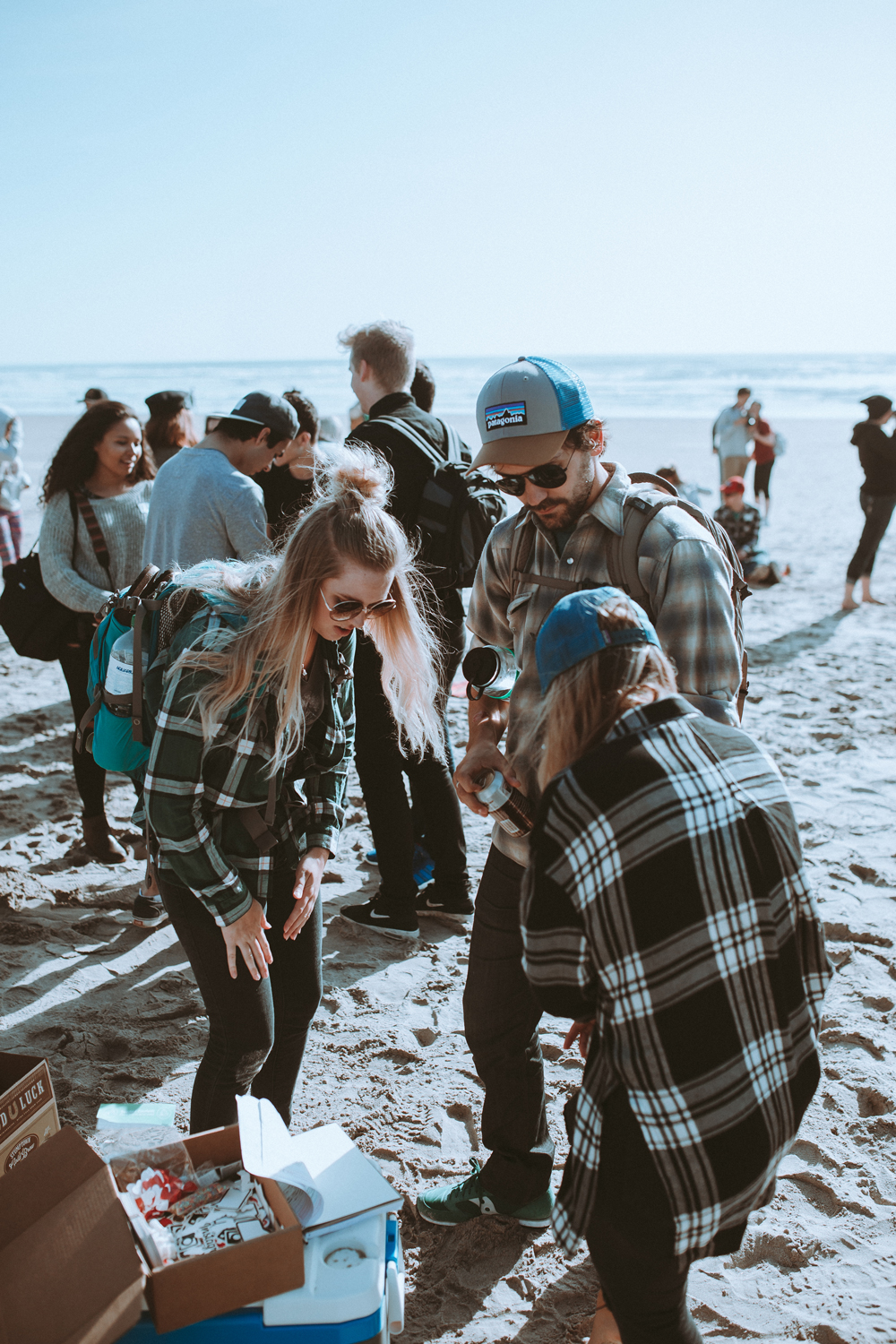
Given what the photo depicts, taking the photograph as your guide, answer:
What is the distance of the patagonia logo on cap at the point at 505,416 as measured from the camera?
6.93 ft

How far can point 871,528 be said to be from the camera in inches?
340

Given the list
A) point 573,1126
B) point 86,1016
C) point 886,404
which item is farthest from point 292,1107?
point 886,404

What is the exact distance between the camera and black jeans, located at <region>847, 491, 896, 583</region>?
8.63 m

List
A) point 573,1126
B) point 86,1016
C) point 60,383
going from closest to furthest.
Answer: point 573,1126
point 86,1016
point 60,383

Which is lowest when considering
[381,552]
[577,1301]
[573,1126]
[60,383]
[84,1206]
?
[577,1301]

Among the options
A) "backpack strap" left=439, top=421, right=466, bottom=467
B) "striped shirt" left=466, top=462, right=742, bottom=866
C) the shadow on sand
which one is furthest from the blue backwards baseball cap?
the shadow on sand

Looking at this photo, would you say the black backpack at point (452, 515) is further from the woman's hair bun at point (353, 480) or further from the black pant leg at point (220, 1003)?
the black pant leg at point (220, 1003)

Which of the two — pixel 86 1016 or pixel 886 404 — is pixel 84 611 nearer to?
pixel 86 1016

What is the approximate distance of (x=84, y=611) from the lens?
4059 millimetres

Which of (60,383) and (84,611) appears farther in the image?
(60,383)

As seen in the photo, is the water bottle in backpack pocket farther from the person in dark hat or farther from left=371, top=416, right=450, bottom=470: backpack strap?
the person in dark hat

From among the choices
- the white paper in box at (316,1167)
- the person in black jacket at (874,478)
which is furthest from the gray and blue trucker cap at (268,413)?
the person in black jacket at (874,478)

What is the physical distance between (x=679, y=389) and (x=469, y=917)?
44546 mm

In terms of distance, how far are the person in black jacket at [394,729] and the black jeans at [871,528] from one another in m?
6.16
